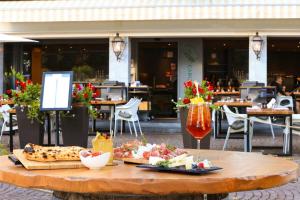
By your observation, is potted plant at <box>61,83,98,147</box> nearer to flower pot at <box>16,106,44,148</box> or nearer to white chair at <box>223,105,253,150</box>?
flower pot at <box>16,106,44,148</box>

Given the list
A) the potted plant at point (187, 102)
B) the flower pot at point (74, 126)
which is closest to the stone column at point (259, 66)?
the potted plant at point (187, 102)

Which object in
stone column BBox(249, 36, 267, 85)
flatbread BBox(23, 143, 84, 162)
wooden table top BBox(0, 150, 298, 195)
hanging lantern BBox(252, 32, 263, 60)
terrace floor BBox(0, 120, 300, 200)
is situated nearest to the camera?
wooden table top BBox(0, 150, 298, 195)

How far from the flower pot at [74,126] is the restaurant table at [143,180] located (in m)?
6.79

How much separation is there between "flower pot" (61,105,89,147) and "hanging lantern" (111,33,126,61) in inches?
308

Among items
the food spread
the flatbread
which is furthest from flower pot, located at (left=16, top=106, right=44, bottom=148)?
the flatbread

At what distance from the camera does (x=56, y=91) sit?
8305 mm

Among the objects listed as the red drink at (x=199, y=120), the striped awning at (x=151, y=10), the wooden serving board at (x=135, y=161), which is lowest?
the wooden serving board at (x=135, y=161)

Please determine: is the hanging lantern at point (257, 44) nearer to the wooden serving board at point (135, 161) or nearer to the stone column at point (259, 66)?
the stone column at point (259, 66)

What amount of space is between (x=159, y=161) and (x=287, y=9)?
14147 millimetres

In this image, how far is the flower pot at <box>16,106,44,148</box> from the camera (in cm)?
1019

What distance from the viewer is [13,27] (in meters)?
18.6

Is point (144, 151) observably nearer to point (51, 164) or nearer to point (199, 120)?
point (199, 120)

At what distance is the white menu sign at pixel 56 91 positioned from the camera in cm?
812

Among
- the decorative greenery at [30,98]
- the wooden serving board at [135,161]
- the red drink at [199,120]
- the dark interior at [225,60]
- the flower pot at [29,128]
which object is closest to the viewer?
the wooden serving board at [135,161]
